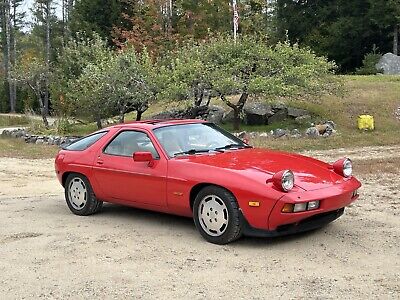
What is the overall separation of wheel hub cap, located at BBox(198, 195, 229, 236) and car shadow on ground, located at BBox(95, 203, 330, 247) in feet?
0.82

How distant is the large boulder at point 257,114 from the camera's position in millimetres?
20203

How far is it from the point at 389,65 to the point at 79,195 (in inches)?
1092

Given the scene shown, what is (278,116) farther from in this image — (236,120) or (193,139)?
(193,139)

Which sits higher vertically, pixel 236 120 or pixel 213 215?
pixel 236 120

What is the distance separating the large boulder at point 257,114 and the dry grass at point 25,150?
21.8 feet

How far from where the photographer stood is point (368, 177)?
10.5 meters

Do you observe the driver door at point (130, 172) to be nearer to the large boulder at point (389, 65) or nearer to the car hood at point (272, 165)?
the car hood at point (272, 165)

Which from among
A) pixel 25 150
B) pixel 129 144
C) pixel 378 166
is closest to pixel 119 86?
pixel 25 150

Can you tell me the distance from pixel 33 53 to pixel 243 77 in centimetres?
4593

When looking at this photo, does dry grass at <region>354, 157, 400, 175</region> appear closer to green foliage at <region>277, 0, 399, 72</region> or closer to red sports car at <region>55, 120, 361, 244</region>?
red sports car at <region>55, 120, 361, 244</region>

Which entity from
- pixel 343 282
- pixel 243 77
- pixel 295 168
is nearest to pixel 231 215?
pixel 295 168

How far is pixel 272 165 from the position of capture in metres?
6.24

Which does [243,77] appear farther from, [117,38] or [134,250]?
[117,38]

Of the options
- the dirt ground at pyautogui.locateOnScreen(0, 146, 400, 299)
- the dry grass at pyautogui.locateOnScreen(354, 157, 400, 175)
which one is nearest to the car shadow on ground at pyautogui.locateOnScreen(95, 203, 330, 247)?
the dirt ground at pyautogui.locateOnScreen(0, 146, 400, 299)
